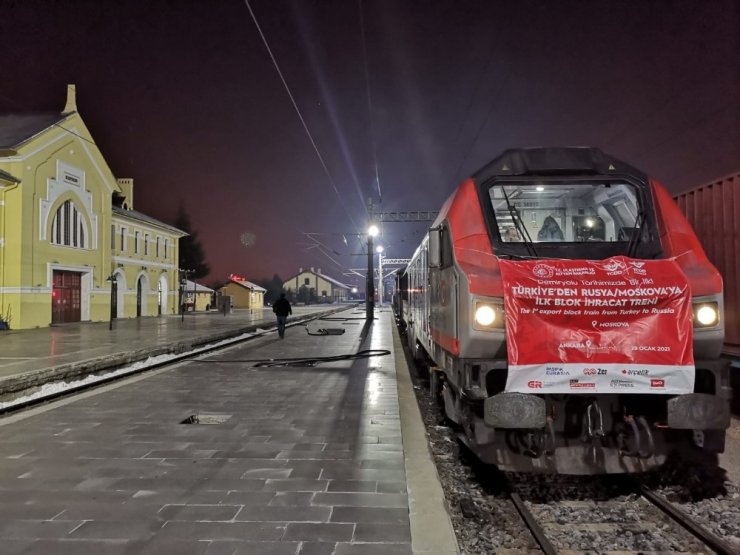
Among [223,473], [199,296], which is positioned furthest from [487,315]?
[199,296]

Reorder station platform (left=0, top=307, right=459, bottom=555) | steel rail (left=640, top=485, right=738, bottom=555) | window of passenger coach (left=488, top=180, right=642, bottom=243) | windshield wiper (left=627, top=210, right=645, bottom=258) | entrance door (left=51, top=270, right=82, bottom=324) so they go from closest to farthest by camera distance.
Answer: station platform (left=0, top=307, right=459, bottom=555) → steel rail (left=640, top=485, right=738, bottom=555) → windshield wiper (left=627, top=210, right=645, bottom=258) → window of passenger coach (left=488, top=180, right=642, bottom=243) → entrance door (left=51, top=270, right=82, bottom=324)

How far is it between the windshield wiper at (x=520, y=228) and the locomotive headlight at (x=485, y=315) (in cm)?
93

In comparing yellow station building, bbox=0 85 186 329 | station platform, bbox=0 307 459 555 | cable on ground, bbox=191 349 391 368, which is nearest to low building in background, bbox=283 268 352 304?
yellow station building, bbox=0 85 186 329

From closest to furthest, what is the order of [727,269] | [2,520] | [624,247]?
1. [2,520]
2. [624,247]
3. [727,269]

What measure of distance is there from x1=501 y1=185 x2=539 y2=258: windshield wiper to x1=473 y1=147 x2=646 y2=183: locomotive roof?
0.24 metres

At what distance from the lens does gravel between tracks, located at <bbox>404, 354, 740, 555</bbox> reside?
3.75 meters

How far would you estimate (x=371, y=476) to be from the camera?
4.49m

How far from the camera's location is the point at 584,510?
4332 mm

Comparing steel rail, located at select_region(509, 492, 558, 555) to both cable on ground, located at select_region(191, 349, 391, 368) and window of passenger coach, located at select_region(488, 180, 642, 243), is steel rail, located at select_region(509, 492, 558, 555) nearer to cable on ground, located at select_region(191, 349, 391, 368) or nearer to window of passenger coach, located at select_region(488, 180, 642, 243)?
window of passenger coach, located at select_region(488, 180, 642, 243)

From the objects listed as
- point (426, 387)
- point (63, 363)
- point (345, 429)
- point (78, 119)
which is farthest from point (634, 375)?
point (78, 119)

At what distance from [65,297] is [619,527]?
2876 cm

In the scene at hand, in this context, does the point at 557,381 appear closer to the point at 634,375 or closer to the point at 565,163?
the point at 634,375

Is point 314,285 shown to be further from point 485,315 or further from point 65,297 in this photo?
point 485,315

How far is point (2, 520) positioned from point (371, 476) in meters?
2.73
